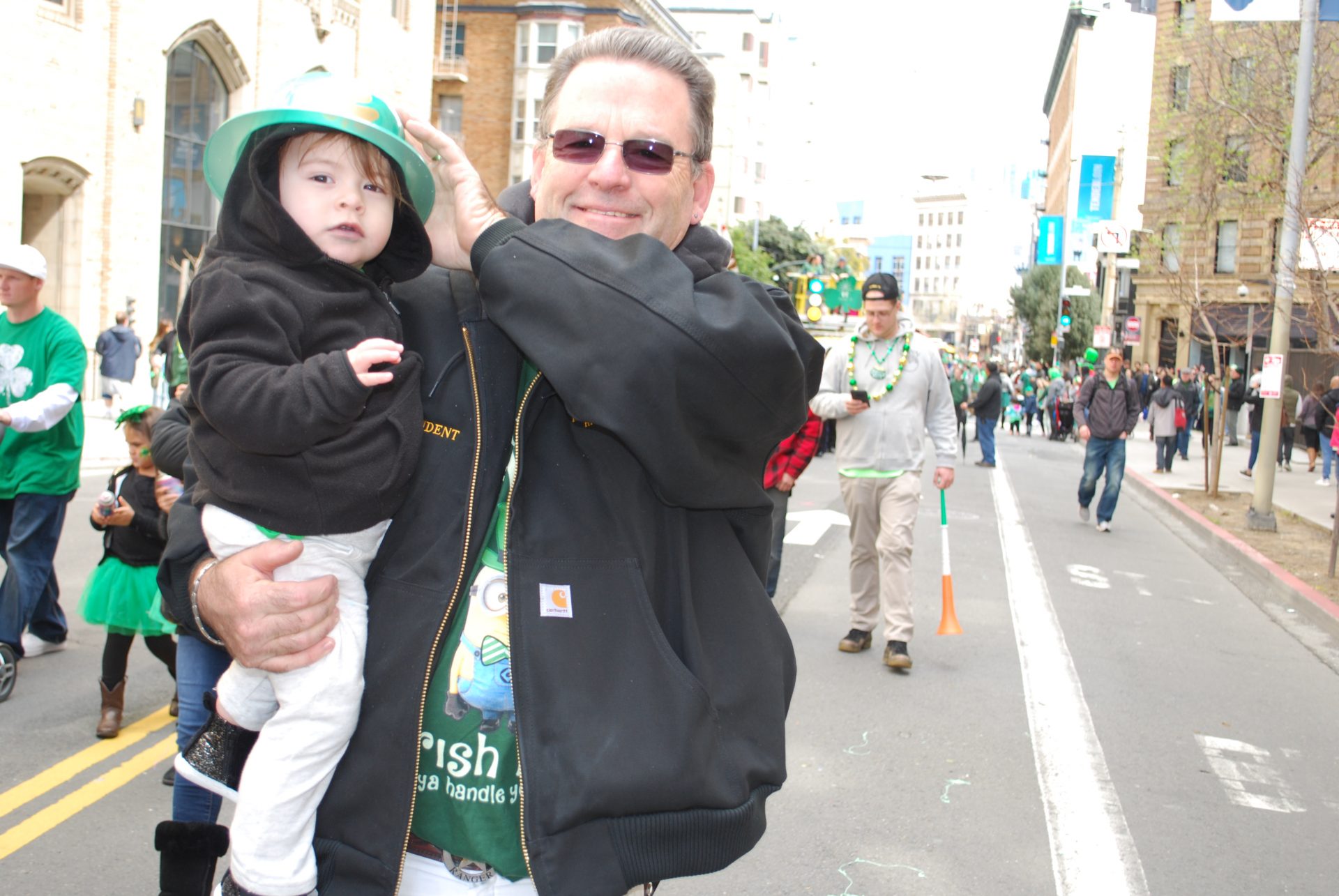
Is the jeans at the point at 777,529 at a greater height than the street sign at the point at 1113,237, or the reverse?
the street sign at the point at 1113,237

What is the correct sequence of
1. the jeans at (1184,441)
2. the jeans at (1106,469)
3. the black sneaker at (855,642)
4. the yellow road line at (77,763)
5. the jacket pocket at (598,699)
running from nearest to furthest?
the jacket pocket at (598,699) → the yellow road line at (77,763) → the black sneaker at (855,642) → the jeans at (1106,469) → the jeans at (1184,441)

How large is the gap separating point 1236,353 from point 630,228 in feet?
165

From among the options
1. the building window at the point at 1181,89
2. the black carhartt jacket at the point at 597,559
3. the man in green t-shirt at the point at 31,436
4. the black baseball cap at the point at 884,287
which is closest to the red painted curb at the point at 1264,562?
the black baseball cap at the point at 884,287

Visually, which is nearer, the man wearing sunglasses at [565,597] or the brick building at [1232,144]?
the man wearing sunglasses at [565,597]

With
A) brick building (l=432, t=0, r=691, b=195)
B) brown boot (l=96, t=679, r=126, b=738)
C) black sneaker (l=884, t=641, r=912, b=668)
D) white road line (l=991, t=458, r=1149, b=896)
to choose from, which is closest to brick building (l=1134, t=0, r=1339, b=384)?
white road line (l=991, t=458, r=1149, b=896)

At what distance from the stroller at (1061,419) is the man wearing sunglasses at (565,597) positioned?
34799 mm

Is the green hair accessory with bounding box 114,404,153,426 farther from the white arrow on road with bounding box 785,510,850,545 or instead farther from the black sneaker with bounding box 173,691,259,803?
the white arrow on road with bounding box 785,510,850,545

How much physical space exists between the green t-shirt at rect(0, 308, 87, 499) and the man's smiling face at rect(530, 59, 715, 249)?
497 cm

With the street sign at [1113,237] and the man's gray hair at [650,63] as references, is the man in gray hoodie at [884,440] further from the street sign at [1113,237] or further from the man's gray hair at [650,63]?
the street sign at [1113,237]

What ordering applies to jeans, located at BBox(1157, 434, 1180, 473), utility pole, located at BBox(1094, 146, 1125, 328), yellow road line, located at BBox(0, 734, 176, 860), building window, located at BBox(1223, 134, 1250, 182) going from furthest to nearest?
utility pole, located at BBox(1094, 146, 1125, 328) → jeans, located at BBox(1157, 434, 1180, 473) → building window, located at BBox(1223, 134, 1250, 182) → yellow road line, located at BBox(0, 734, 176, 860)

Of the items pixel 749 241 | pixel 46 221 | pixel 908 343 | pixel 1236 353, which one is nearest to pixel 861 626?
pixel 908 343

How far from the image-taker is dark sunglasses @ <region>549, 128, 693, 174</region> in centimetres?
210

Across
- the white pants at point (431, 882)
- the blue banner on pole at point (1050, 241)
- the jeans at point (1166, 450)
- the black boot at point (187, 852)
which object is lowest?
the jeans at point (1166, 450)

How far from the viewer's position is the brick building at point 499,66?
2088 inches
